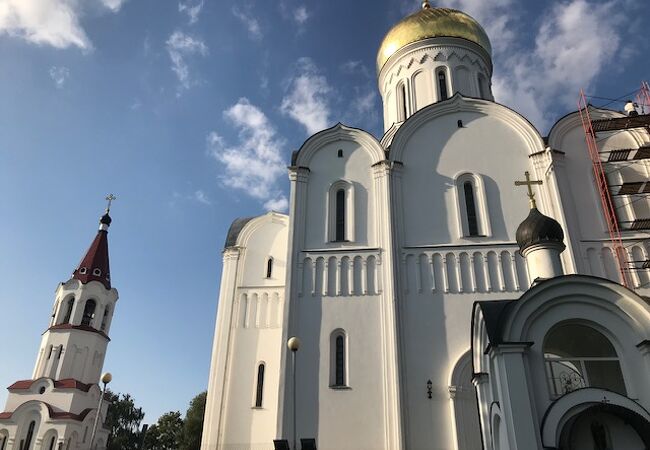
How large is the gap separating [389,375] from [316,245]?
404 cm

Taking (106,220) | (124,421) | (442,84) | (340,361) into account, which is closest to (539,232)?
(340,361)

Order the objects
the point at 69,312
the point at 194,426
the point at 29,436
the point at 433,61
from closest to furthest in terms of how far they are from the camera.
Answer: the point at 433,61
the point at 29,436
the point at 69,312
the point at 194,426

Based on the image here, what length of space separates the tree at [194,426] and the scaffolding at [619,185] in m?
25.8

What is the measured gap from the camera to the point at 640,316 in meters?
8.20

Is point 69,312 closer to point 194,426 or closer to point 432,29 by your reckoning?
point 194,426

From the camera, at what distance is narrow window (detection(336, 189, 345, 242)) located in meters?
14.2

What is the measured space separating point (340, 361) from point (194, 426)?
2170 cm

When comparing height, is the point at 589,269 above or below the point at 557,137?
below

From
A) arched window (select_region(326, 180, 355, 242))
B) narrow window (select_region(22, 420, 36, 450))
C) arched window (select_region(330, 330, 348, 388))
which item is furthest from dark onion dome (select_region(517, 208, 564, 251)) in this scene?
narrow window (select_region(22, 420, 36, 450))

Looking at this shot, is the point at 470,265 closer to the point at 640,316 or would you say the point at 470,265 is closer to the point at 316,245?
the point at 316,245

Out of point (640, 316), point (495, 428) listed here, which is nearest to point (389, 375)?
point (495, 428)

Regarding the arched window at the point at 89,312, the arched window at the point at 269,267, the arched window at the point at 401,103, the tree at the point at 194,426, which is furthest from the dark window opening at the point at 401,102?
the tree at the point at 194,426

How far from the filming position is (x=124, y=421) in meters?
41.7

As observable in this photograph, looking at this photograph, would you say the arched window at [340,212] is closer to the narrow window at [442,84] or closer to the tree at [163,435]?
the narrow window at [442,84]
